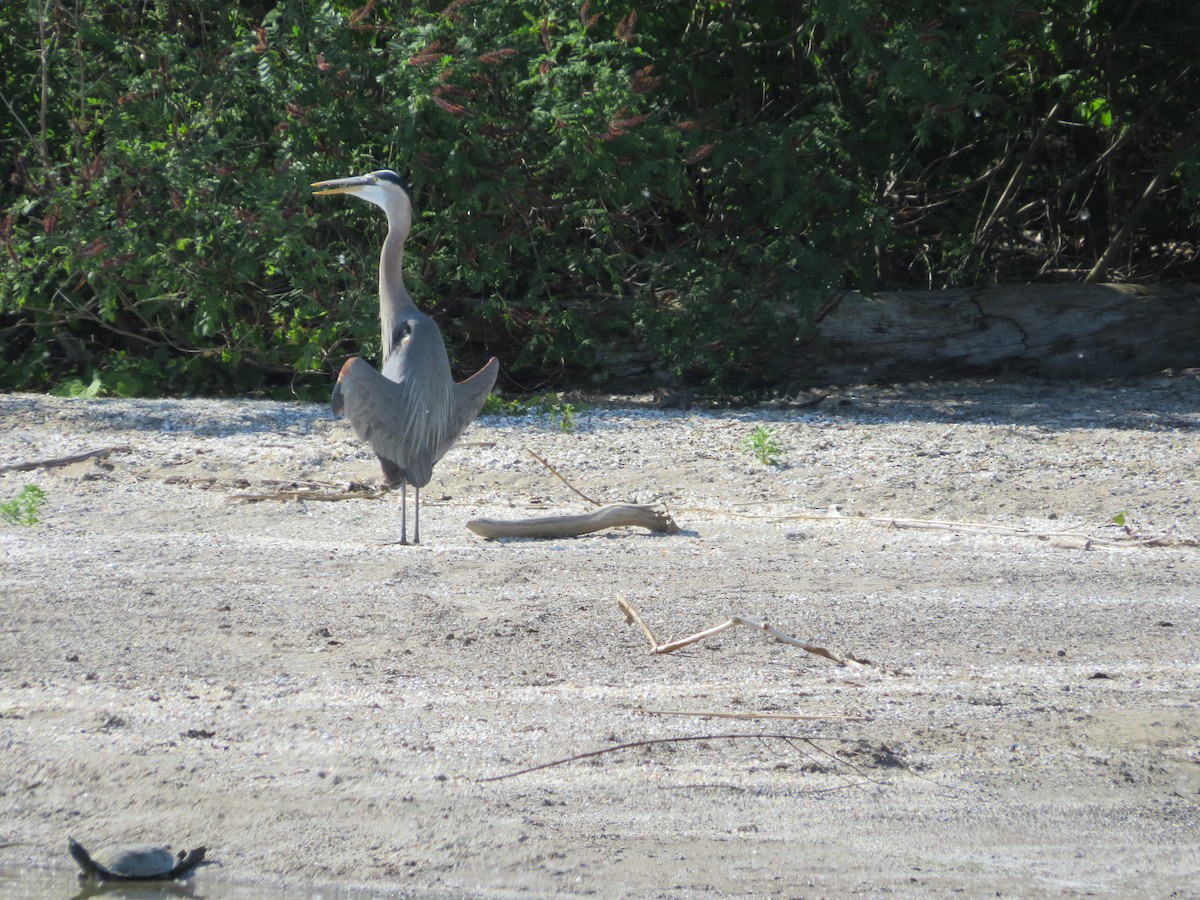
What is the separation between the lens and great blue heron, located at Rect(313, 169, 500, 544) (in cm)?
754

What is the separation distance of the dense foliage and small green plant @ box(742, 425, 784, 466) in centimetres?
229

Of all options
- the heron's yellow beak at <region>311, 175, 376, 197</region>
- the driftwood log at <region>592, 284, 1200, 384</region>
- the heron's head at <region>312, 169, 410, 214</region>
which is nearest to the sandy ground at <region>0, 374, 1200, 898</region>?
the heron's head at <region>312, 169, 410, 214</region>

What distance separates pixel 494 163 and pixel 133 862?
7938 millimetres

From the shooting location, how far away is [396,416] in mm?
7594

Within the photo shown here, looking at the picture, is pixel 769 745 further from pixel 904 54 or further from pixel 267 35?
pixel 267 35

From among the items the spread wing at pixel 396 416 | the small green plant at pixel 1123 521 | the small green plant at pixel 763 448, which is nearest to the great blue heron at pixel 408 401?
the spread wing at pixel 396 416

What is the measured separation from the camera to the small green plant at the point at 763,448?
9.15 meters

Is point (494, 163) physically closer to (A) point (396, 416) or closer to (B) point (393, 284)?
(B) point (393, 284)

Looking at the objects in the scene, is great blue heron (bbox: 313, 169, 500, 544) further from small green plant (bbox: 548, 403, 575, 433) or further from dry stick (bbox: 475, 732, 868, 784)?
dry stick (bbox: 475, 732, 868, 784)

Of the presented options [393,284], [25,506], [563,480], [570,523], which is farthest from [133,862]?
[393,284]

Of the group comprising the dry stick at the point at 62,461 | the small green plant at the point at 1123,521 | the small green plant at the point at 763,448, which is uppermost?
the small green plant at the point at 763,448

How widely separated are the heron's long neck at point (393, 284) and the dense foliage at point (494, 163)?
197cm

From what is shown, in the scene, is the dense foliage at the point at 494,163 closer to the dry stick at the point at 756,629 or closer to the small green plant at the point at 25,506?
the small green plant at the point at 25,506

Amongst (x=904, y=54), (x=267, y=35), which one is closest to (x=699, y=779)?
(x=904, y=54)
